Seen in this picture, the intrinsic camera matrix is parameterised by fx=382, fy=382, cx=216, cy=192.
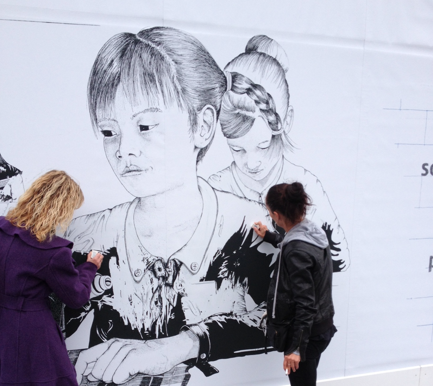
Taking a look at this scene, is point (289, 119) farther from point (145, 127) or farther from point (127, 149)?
point (127, 149)

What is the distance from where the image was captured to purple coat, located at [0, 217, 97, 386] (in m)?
1.69

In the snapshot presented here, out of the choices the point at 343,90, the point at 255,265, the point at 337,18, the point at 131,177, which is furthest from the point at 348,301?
the point at 337,18

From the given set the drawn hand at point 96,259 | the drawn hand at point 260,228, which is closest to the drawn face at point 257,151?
the drawn hand at point 260,228

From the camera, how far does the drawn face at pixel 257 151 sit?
2.36m

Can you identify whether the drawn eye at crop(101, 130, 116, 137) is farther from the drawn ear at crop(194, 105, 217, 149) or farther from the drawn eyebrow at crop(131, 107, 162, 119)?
the drawn ear at crop(194, 105, 217, 149)

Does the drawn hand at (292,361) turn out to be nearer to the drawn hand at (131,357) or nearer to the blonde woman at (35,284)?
the drawn hand at (131,357)

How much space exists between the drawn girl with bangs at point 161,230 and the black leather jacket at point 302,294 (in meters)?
0.45

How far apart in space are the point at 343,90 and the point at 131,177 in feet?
4.76

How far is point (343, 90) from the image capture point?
246 cm

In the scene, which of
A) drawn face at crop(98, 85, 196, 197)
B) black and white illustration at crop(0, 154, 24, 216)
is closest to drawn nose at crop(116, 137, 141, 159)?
drawn face at crop(98, 85, 196, 197)

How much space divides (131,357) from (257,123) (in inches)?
63.7

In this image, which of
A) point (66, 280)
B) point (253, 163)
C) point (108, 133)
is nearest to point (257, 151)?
point (253, 163)

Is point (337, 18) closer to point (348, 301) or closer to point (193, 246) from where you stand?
point (193, 246)

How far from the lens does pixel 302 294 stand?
1.88 m
